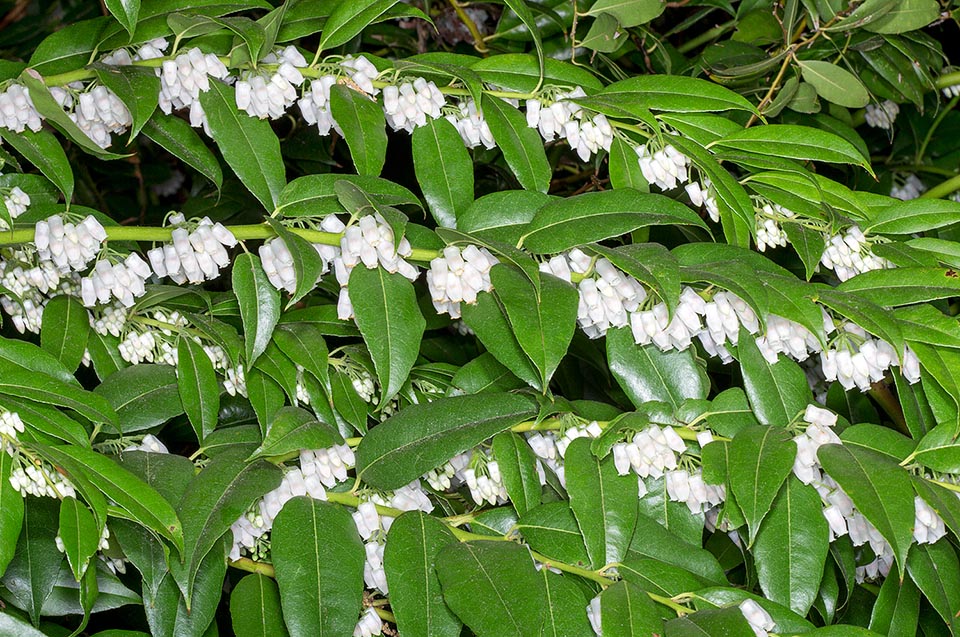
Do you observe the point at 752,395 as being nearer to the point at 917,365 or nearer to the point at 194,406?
the point at 917,365

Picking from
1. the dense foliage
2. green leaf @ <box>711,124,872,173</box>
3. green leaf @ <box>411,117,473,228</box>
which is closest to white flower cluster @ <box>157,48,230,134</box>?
the dense foliage

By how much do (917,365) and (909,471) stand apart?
11 centimetres

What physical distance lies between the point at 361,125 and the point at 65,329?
Answer: 0.39m

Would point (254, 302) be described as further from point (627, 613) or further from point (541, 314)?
point (627, 613)

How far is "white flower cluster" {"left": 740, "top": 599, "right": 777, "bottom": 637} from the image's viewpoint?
873 mm

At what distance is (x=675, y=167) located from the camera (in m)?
1.08

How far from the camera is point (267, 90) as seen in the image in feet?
3.21

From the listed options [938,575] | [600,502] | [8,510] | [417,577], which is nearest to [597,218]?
[600,502]

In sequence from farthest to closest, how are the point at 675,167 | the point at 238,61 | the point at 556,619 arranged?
the point at 675,167 < the point at 238,61 < the point at 556,619

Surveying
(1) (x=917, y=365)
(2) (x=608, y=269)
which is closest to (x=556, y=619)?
(2) (x=608, y=269)

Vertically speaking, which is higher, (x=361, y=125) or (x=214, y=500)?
(x=361, y=125)

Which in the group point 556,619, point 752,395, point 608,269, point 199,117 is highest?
point 199,117

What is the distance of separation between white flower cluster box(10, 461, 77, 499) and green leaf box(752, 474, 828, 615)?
62 cm

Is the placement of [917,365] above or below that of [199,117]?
below
